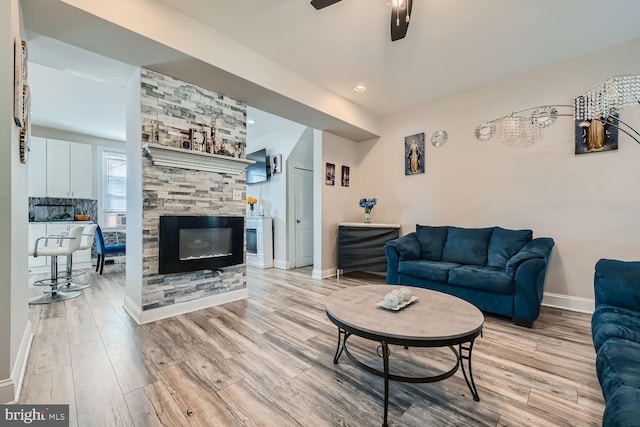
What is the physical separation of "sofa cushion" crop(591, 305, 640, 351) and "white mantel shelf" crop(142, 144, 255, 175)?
134 inches

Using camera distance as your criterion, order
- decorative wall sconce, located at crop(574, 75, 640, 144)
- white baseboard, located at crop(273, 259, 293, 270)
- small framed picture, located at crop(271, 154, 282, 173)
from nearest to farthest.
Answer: decorative wall sconce, located at crop(574, 75, 640, 144) < white baseboard, located at crop(273, 259, 293, 270) < small framed picture, located at crop(271, 154, 282, 173)

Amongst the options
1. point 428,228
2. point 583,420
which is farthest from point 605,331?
point 428,228

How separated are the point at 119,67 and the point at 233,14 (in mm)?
1359

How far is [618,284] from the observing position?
6.01 ft

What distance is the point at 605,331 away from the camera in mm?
1491

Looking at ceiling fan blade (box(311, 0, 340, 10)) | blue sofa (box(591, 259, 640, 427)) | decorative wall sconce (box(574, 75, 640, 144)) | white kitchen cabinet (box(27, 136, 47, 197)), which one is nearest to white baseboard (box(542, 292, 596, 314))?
blue sofa (box(591, 259, 640, 427))

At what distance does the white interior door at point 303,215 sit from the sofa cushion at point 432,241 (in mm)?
2539

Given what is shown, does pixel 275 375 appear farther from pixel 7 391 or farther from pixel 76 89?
pixel 76 89

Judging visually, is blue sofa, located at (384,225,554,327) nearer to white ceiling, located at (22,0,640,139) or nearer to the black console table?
the black console table

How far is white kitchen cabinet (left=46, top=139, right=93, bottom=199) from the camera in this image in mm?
5145

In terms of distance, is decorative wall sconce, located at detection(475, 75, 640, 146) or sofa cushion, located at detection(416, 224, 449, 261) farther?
sofa cushion, located at detection(416, 224, 449, 261)

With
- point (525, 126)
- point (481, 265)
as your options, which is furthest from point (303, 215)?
point (525, 126)

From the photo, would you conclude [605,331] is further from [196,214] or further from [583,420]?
[196,214]

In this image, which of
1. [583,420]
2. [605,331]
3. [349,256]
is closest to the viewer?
[583,420]
